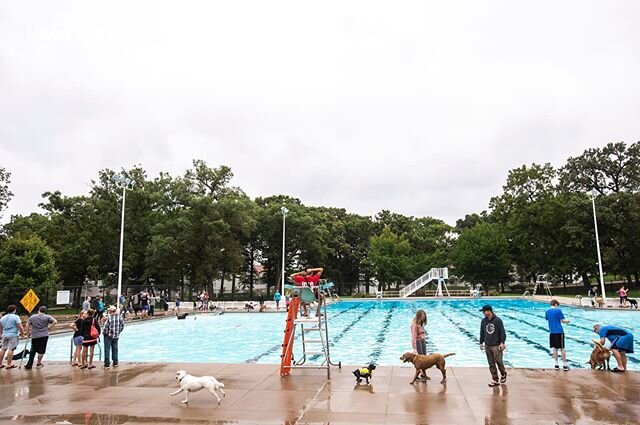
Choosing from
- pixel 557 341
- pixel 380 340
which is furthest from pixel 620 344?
pixel 380 340

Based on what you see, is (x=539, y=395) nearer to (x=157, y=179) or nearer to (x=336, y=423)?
(x=336, y=423)

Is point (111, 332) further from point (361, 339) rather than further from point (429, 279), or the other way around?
point (429, 279)

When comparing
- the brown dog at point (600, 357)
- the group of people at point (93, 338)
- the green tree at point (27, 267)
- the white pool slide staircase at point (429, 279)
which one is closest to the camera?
the brown dog at point (600, 357)

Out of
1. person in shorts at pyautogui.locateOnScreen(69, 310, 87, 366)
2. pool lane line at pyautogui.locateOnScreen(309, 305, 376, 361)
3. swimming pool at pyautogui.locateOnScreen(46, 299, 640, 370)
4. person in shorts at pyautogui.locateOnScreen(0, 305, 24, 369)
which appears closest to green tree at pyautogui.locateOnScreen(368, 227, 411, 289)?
swimming pool at pyautogui.locateOnScreen(46, 299, 640, 370)

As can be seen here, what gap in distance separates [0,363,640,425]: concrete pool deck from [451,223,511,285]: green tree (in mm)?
45312

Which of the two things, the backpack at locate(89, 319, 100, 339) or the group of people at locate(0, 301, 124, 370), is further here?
the backpack at locate(89, 319, 100, 339)

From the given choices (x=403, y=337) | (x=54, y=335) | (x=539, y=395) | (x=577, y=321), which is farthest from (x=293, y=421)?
(x=577, y=321)

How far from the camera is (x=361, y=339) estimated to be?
1945cm

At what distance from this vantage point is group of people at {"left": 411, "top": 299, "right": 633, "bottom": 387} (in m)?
8.58

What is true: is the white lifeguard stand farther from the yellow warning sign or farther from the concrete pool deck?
the yellow warning sign

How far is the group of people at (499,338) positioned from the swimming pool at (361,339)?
127 inches

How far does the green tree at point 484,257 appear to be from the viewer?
53219 millimetres

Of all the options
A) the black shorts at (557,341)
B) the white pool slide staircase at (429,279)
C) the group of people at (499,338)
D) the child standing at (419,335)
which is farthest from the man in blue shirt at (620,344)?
the white pool slide staircase at (429,279)

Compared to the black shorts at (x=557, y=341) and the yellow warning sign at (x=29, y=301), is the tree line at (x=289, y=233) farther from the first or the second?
the black shorts at (x=557, y=341)
